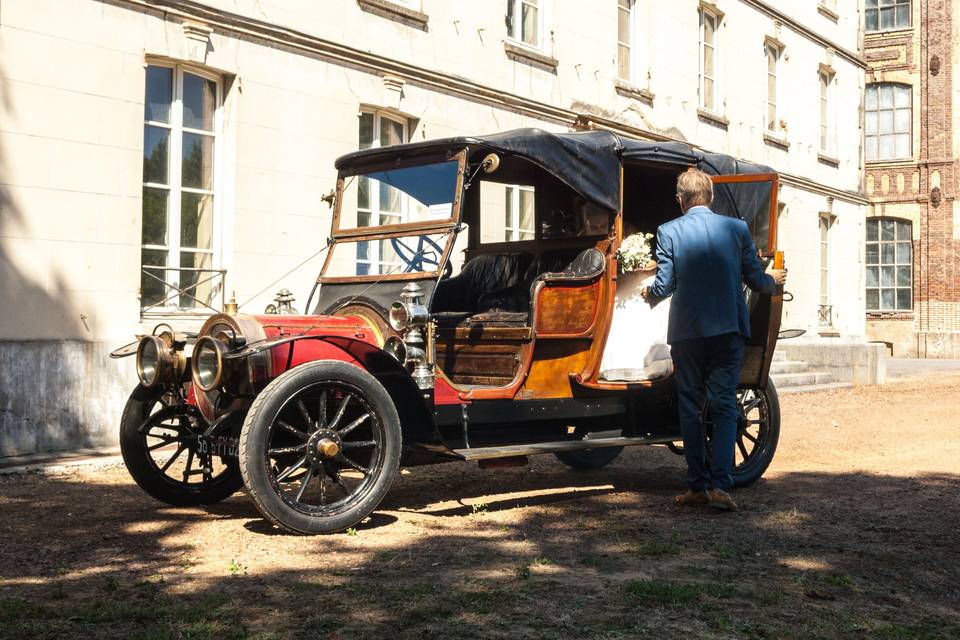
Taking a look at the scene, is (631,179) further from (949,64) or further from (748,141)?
(949,64)

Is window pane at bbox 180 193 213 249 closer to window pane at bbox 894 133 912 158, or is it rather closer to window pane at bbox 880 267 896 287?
window pane at bbox 880 267 896 287

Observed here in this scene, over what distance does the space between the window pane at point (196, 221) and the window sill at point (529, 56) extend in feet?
17.7

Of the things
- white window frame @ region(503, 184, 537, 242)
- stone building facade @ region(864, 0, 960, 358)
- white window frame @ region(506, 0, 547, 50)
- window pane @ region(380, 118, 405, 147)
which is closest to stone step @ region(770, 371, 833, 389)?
white window frame @ region(506, 0, 547, 50)

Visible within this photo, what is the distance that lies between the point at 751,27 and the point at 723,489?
16.0m

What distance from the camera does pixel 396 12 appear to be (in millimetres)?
13133

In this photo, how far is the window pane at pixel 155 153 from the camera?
1061cm

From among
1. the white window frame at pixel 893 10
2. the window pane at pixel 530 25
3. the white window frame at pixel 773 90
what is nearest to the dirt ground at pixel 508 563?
the window pane at pixel 530 25

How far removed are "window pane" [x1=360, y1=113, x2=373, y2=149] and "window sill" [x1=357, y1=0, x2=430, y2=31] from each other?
3.81 feet

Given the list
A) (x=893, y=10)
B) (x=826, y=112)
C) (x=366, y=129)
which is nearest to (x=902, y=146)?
(x=893, y=10)

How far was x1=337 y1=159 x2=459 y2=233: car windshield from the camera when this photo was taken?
22.4 feet

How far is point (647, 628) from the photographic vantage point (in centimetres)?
395

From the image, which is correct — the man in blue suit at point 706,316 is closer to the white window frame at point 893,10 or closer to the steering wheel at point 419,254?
the steering wheel at point 419,254

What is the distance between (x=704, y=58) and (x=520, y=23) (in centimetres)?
556

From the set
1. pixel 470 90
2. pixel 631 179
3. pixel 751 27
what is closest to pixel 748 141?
pixel 751 27
